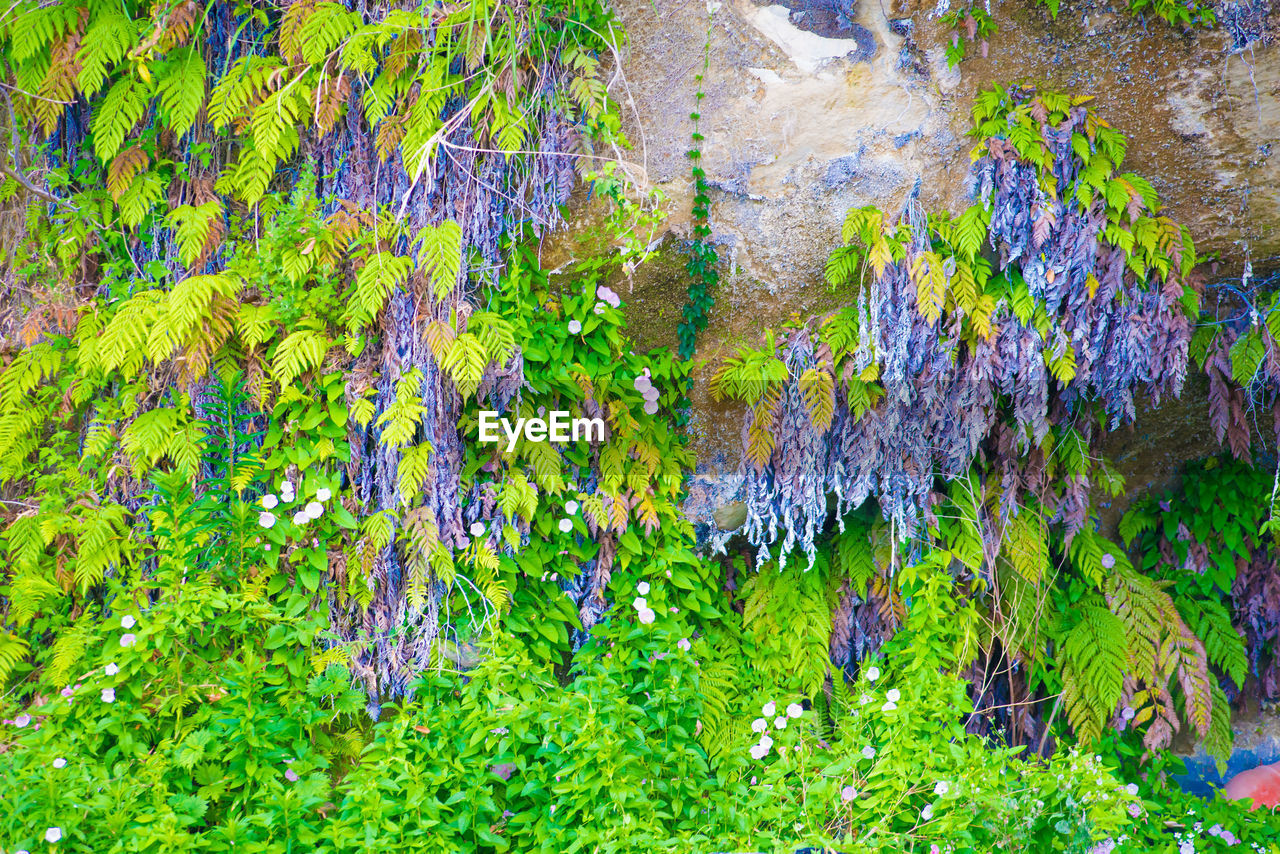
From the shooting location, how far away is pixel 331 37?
11.6 ft

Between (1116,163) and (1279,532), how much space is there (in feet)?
6.91

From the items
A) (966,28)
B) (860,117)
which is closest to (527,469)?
(860,117)

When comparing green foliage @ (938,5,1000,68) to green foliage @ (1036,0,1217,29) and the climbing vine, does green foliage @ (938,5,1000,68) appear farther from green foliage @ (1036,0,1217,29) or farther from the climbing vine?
the climbing vine

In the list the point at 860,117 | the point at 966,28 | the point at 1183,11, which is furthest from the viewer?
the point at 860,117

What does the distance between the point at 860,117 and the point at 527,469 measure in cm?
221

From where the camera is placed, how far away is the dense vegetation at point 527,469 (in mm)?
3275

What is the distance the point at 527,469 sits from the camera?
3865mm

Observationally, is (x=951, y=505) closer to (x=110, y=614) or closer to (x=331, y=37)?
(x=331, y=37)

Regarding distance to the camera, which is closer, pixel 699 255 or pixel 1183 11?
pixel 1183 11

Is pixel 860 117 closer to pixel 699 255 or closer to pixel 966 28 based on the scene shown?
pixel 966 28

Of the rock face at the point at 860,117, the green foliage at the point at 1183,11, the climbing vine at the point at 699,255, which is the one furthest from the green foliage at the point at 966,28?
the climbing vine at the point at 699,255

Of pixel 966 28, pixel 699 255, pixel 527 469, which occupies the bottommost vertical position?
pixel 527 469

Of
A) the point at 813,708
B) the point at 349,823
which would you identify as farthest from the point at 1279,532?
the point at 349,823

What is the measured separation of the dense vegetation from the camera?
3.28m
